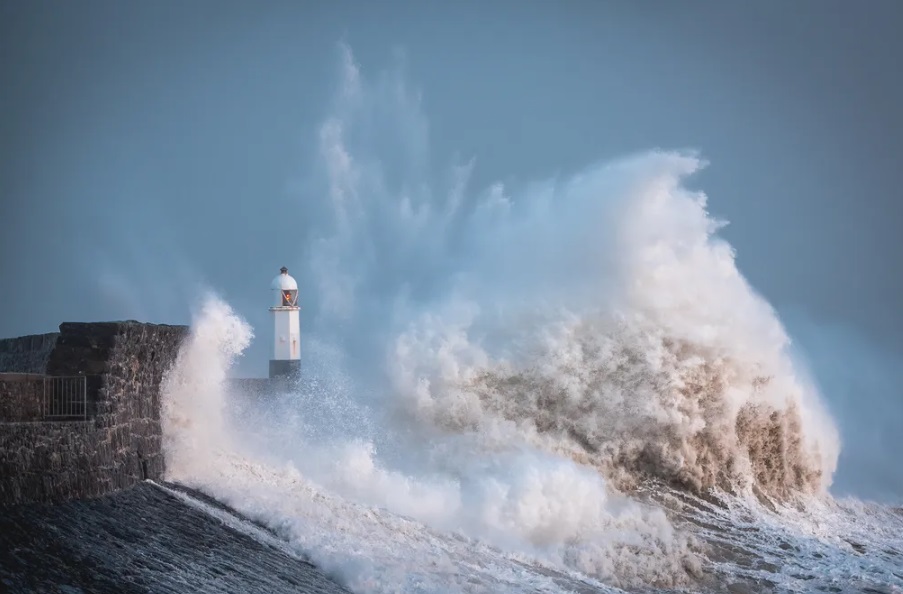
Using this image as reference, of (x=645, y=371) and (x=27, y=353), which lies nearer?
(x=27, y=353)

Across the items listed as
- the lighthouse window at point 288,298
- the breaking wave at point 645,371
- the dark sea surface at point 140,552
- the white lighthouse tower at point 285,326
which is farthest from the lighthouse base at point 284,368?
the dark sea surface at point 140,552

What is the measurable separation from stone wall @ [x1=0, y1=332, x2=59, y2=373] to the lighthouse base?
12104 mm

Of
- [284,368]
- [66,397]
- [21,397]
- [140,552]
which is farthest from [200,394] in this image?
[284,368]

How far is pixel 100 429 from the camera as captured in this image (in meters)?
9.25

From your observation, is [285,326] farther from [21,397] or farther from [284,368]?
[21,397]

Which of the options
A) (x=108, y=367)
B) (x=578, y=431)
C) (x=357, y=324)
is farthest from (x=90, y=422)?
(x=357, y=324)

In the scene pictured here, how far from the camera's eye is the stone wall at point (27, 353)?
36.9ft

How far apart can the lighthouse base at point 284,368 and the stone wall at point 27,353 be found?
12104 millimetres

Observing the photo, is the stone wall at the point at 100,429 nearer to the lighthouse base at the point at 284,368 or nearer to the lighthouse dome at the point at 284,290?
the lighthouse base at the point at 284,368

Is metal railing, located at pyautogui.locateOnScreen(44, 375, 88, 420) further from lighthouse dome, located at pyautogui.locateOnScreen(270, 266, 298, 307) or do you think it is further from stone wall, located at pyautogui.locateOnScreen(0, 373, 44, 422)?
lighthouse dome, located at pyautogui.locateOnScreen(270, 266, 298, 307)

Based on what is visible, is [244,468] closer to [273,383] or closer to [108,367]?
[108,367]

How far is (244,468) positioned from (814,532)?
8280mm

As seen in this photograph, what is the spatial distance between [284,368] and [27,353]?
518 inches

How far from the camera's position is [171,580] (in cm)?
749
